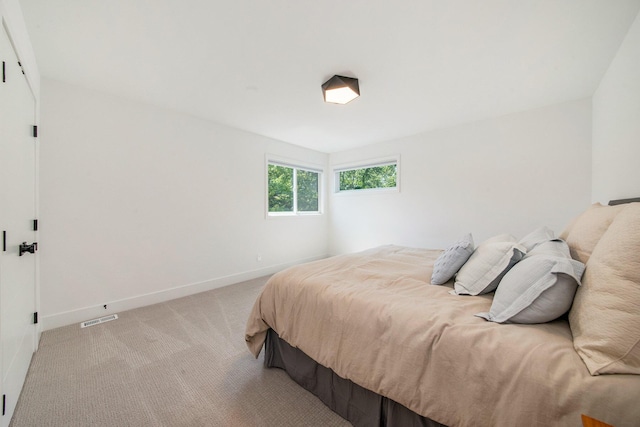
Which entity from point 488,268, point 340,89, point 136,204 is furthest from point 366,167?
point 136,204

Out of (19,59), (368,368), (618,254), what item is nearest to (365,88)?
(618,254)

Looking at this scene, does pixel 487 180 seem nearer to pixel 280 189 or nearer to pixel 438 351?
pixel 438 351

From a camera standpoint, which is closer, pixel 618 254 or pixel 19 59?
pixel 618 254

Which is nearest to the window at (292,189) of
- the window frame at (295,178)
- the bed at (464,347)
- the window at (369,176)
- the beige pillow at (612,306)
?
the window frame at (295,178)

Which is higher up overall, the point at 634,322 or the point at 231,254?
the point at 634,322

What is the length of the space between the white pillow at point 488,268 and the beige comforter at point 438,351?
0.24 feet

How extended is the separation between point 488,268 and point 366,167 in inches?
139

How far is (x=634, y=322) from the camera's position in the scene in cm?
74

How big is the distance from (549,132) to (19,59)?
4.94 meters

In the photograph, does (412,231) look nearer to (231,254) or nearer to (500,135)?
(500,135)

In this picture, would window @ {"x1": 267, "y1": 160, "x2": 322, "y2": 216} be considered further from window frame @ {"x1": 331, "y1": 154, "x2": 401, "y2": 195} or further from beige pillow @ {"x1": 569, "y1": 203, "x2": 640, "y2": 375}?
beige pillow @ {"x1": 569, "y1": 203, "x2": 640, "y2": 375}

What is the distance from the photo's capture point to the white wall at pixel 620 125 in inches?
64.1

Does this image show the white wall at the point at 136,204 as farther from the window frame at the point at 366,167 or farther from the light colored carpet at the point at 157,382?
the window frame at the point at 366,167

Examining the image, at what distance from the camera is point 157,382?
1647 mm
